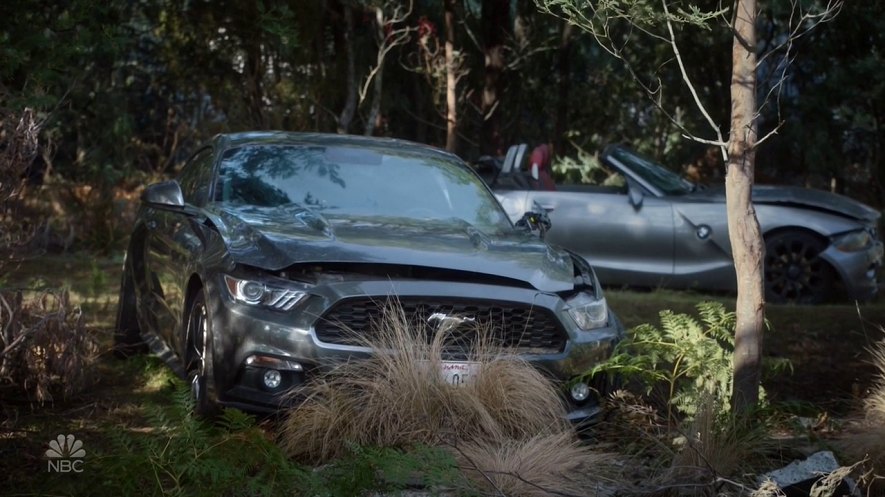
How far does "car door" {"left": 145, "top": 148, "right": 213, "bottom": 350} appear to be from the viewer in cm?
667

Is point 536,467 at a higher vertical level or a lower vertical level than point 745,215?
lower

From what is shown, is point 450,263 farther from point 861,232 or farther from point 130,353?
point 861,232

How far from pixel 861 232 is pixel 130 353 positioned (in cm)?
630

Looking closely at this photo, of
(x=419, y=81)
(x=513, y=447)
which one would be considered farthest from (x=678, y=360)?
(x=419, y=81)

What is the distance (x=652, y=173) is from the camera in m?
11.6

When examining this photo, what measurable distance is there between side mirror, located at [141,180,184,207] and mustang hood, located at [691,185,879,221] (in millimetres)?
5621

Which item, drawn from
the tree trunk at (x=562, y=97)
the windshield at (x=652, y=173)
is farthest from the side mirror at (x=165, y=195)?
the tree trunk at (x=562, y=97)

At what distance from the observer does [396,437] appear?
17.2 feet

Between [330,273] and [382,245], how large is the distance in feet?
1.15

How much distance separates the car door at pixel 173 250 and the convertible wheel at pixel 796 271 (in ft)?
17.4

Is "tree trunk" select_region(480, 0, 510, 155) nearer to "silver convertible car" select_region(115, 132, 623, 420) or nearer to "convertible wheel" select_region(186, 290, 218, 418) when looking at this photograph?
"silver convertible car" select_region(115, 132, 623, 420)

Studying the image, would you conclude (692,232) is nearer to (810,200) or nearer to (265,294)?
(810,200)

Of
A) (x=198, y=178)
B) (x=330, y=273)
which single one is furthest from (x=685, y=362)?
(x=198, y=178)

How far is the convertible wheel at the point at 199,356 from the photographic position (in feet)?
19.2
